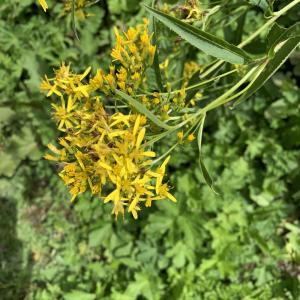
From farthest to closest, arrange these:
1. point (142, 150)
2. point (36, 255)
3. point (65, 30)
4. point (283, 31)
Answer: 1. point (65, 30)
2. point (36, 255)
3. point (283, 31)
4. point (142, 150)

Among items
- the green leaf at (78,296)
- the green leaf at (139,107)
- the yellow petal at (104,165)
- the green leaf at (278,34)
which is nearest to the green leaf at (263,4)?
the green leaf at (278,34)

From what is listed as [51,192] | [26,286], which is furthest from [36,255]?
[51,192]

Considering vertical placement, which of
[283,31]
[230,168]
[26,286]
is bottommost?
[26,286]

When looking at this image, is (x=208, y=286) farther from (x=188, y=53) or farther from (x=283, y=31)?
(x=283, y=31)

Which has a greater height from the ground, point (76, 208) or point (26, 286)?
point (76, 208)

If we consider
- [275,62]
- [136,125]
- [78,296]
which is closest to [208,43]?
[275,62]

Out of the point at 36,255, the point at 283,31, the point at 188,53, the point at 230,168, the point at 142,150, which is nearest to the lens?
the point at 142,150

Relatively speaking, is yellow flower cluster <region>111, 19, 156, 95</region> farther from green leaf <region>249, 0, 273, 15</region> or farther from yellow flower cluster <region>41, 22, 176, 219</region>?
green leaf <region>249, 0, 273, 15</region>

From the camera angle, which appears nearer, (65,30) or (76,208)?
(76,208)
